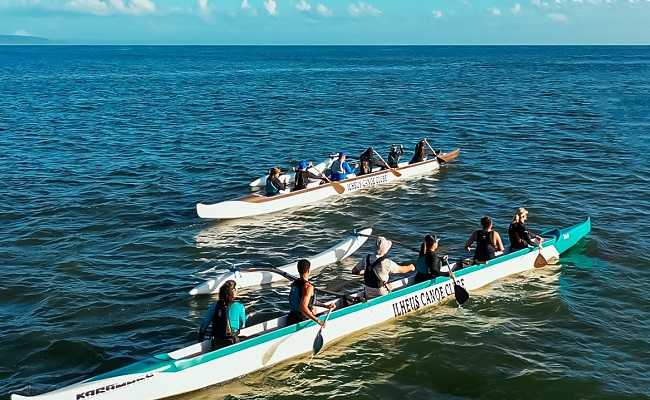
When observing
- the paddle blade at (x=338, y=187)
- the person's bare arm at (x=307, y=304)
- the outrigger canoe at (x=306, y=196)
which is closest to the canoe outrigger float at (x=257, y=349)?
the person's bare arm at (x=307, y=304)

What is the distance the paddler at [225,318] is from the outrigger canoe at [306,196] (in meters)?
9.12

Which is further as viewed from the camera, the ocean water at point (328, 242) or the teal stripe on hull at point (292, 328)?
the ocean water at point (328, 242)

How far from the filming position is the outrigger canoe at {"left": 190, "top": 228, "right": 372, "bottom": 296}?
14.1 m

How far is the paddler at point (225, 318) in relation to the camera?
10508 millimetres

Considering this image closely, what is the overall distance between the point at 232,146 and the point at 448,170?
12581 mm

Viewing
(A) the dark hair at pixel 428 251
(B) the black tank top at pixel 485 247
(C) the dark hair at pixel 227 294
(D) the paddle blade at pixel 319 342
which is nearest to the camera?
(C) the dark hair at pixel 227 294

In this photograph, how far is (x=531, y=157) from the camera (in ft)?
95.7

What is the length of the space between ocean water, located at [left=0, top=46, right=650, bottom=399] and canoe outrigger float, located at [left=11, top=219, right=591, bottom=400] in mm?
297

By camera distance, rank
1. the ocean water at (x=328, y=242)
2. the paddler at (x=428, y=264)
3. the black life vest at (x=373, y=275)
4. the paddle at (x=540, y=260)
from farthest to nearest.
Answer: the paddle at (x=540, y=260) → the paddler at (x=428, y=264) → the black life vest at (x=373, y=275) → the ocean water at (x=328, y=242)

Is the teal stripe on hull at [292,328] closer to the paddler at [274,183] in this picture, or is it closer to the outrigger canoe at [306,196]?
the outrigger canoe at [306,196]

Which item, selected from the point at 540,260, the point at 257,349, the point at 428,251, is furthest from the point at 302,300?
the point at 540,260

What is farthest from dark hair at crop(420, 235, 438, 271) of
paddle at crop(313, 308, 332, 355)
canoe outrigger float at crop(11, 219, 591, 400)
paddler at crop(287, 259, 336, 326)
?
paddler at crop(287, 259, 336, 326)

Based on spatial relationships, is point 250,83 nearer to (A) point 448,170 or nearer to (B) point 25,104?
(B) point 25,104

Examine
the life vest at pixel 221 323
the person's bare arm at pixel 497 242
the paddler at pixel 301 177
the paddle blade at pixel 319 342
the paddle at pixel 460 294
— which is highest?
the paddler at pixel 301 177
